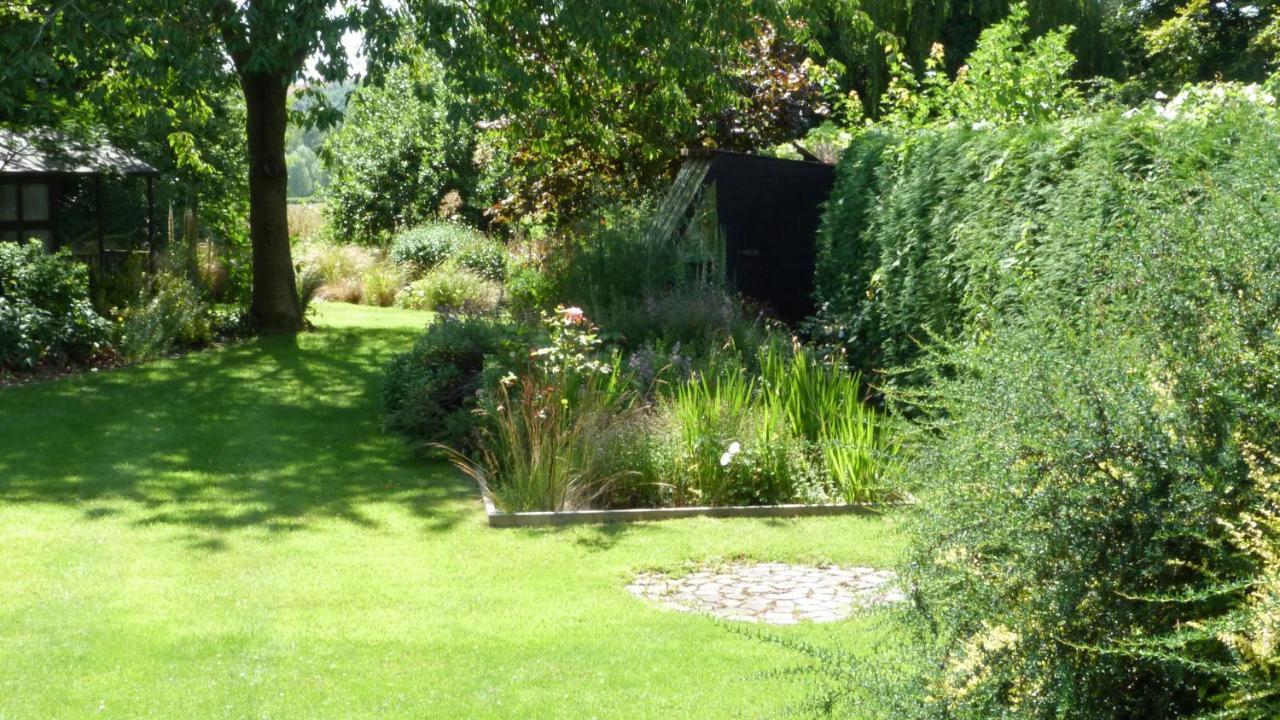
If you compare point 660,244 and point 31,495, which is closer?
point 31,495

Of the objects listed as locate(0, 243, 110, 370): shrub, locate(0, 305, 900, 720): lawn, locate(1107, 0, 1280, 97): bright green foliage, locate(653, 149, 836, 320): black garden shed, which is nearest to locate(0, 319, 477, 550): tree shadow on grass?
locate(0, 305, 900, 720): lawn

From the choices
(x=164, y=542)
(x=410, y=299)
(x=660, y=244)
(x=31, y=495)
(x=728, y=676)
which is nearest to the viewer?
(x=728, y=676)

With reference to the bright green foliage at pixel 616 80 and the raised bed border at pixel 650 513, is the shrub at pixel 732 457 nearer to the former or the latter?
the raised bed border at pixel 650 513

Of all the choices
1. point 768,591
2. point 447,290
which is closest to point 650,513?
point 768,591

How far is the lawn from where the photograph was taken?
186 inches

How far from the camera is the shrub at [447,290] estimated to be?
2016 centimetres

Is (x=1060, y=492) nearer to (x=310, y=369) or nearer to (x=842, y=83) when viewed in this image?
(x=310, y=369)

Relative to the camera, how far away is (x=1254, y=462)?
2979mm

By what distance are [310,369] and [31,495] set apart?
571 cm

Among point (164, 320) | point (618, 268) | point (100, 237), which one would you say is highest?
point (100, 237)

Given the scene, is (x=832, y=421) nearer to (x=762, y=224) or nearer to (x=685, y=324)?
(x=685, y=324)

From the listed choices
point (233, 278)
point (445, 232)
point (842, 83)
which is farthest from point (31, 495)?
point (842, 83)

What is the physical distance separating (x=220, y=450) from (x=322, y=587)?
13.0ft

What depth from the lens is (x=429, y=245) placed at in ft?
75.0
